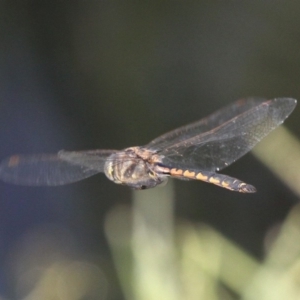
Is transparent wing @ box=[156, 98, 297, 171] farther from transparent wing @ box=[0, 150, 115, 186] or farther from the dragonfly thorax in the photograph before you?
transparent wing @ box=[0, 150, 115, 186]

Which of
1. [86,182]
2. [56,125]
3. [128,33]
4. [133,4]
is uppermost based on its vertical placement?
[133,4]

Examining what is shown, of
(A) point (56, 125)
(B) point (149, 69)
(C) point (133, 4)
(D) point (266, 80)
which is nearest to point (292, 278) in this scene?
(D) point (266, 80)

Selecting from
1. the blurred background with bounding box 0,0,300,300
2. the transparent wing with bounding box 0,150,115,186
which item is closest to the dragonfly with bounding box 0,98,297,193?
the transparent wing with bounding box 0,150,115,186

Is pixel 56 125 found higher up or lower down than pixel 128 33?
lower down

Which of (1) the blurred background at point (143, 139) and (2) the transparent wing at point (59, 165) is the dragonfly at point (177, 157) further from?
(1) the blurred background at point (143, 139)

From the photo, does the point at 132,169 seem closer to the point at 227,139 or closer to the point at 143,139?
the point at 227,139

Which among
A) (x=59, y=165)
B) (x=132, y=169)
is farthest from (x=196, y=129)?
(x=59, y=165)

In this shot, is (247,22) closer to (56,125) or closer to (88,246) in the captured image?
(56,125)
